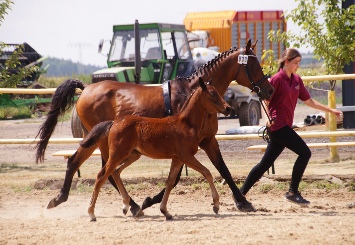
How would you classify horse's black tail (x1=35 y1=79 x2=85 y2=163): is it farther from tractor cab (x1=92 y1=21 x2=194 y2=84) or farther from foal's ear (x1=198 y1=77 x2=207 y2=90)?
tractor cab (x1=92 y1=21 x2=194 y2=84)

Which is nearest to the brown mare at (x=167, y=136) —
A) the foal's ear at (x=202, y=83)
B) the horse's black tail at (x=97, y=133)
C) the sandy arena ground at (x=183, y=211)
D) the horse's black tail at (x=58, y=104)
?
the foal's ear at (x=202, y=83)

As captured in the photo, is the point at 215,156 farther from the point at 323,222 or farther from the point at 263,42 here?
the point at 263,42

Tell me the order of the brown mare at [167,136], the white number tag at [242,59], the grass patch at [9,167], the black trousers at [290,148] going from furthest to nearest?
1. the grass patch at [9,167]
2. the white number tag at [242,59]
3. the black trousers at [290,148]
4. the brown mare at [167,136]

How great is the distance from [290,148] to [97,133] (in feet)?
7.37

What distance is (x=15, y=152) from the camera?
59.0 ft

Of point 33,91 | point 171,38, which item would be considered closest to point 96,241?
point 33,91

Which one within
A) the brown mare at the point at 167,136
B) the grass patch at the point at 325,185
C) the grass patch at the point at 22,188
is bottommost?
the grass patch at the point at 22,188

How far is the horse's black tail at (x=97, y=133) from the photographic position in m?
9.09

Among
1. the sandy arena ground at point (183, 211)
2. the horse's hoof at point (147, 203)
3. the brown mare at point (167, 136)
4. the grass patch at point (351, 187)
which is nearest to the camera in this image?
the sandy arena ground at point (183, 211)

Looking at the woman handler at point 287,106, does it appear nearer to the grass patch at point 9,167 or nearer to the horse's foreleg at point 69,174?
the horse's foreleg at point 69,174

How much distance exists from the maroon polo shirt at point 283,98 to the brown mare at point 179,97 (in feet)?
0.31

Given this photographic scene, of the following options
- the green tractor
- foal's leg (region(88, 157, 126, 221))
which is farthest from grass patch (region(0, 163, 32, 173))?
foal's leg (region(88, 157, 126, 221))

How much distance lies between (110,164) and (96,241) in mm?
1427

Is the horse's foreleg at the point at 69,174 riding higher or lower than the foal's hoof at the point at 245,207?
higher
